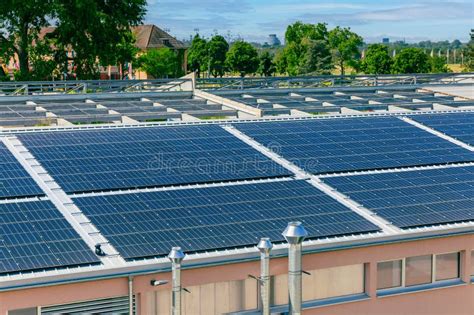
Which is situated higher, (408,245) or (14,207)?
(14,207)

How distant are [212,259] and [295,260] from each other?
6.79 ft

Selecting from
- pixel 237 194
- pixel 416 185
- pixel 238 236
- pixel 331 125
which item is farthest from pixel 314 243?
pixel 331 125

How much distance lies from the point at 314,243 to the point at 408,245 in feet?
10.0

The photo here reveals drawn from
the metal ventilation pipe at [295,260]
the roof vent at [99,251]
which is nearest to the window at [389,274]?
the metal ventilation pipe at [295,260]

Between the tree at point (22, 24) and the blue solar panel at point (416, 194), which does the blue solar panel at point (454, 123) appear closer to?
the blue solar panel at point (416, 194)

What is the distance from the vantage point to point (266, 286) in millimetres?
18297

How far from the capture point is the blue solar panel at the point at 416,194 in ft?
73.9

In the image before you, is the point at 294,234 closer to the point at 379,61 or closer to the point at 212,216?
the point at 212,216

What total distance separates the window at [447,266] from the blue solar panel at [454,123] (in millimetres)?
7982

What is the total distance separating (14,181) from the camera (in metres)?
21.6

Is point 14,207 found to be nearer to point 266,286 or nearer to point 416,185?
point 266,286

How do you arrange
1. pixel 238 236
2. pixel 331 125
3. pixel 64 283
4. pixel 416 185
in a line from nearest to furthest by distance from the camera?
1. pixel 64 283
2. pixel 238 236
3. pixel 416 185
4. pixel 331 125

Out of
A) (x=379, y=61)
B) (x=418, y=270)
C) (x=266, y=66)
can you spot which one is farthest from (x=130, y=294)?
(x=266, y=66)

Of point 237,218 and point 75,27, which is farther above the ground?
point 75,27
